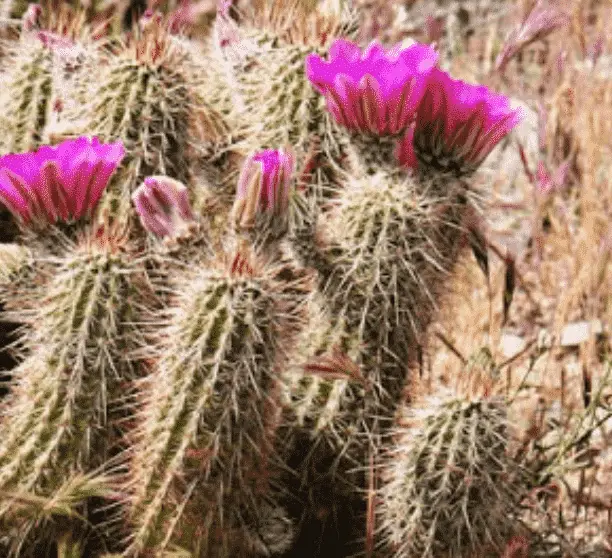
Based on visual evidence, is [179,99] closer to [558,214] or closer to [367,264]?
[367,264]

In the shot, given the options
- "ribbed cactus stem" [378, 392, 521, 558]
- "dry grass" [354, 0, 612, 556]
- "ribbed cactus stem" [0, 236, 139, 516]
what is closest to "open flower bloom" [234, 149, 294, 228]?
"ribbed cactus stem" [0, 236, 139, 516]

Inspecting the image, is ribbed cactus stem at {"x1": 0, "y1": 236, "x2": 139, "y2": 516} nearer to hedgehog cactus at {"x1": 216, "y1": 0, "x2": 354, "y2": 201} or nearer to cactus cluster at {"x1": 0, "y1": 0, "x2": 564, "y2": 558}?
cactus cluster at {"x1": 0, "y1": 0, "x2": 564, "y2": 558}

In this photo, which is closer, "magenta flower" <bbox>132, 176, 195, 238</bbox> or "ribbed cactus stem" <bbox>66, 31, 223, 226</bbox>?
"magenta flower" <bbox>132, 176, 195, 238</bbox>

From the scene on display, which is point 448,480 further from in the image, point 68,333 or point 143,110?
point 143,110

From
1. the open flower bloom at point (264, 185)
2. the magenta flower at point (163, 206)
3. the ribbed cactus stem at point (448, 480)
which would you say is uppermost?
→ the open flower bloom at point (264, 185)

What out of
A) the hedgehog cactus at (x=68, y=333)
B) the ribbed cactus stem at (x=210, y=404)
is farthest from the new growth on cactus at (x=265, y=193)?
the hedgehog cactus at (x=68, y=333)

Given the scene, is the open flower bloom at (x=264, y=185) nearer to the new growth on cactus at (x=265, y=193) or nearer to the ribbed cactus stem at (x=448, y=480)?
the new growth on cactus at (x=265, y=193)
